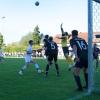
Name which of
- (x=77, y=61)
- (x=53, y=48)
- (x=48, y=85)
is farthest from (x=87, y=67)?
(x=53, y=48)

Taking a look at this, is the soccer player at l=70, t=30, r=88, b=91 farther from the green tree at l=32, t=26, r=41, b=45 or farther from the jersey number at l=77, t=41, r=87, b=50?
the green tree at l=32, t=26, r=41, b=45

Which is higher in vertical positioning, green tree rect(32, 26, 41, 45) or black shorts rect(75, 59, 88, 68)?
black shorts rect(75, 59, 88, 68)

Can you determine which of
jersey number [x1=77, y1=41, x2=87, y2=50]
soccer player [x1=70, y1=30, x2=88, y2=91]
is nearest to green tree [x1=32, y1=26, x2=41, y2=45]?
jersey number [x1=77, y1=41, x2=87, y2=50]

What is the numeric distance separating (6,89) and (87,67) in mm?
2869

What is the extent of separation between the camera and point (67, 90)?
14.2 meters

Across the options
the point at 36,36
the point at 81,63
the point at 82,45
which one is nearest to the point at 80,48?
the point at 82,45

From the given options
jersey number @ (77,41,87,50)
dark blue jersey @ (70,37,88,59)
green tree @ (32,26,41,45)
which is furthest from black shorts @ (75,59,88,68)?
green tree @ (32,26,41,45)

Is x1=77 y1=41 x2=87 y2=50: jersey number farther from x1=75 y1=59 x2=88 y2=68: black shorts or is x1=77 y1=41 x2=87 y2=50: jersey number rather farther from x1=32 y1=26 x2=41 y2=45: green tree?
x1=32 y1=26 x2=41 y2=45: green tree

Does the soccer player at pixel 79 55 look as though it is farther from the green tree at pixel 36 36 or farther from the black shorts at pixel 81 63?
the green tree at pixel 36 36

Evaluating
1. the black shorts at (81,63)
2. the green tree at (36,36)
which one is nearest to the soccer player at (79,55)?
the black shorts at (81,63)

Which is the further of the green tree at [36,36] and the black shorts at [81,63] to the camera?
the green tree at [36,36]

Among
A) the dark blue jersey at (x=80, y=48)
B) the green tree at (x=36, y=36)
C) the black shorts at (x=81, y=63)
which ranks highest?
Result: the dark blue jersey at (x=80, y=48)

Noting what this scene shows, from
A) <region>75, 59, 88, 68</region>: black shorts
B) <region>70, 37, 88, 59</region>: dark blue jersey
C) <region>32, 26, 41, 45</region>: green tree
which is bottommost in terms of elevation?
<region>32, 26, 41, 45</region>: green tree

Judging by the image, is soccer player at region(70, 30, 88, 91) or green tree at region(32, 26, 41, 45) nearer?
soccer player at region(70, 30, 88, 91)
